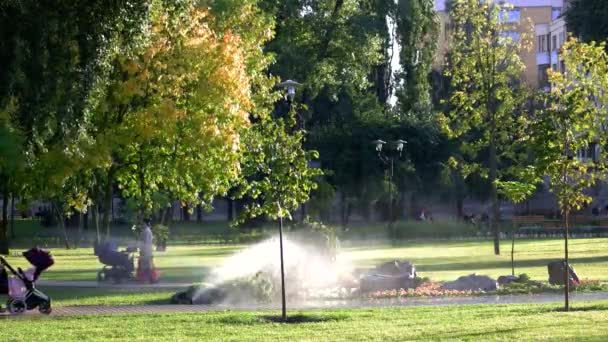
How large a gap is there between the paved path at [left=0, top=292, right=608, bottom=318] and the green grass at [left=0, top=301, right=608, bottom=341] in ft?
3.55

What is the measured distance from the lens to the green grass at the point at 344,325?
15836 millimetres

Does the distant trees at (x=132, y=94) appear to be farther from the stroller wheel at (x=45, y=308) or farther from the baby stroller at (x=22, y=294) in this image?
the stroller wheel at (x=45, y=308)

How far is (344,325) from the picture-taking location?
58.0 ft

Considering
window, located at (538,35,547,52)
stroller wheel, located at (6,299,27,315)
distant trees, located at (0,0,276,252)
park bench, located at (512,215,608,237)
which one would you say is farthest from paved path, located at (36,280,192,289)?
window, located at (538,35,547,52)

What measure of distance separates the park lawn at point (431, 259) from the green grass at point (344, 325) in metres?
7.66

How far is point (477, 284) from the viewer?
2458 centimetres

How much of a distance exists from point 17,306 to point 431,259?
21.1 metres

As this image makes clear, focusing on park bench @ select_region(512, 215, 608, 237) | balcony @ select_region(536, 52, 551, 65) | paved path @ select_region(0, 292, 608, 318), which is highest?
balcony @ select_region(536, 52, 551, 65)

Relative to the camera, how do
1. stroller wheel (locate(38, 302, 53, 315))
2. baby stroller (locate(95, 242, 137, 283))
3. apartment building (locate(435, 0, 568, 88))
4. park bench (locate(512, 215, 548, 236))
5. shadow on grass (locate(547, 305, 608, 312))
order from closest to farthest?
1. shadow on grass (locate(547, 305, 608, 312))
2. stroller wheel (locate(38, 302, 53, 315))
3. baby stroller (locate(95, 242, 137, 283))
4. park bench (locate(512, 215, 548, 236))
5. apartment building (locate(435, 0, 568, 88))

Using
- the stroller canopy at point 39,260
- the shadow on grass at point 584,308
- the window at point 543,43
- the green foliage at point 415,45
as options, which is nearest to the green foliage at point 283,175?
the stroller canopy at point 39,260

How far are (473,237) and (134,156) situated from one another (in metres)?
28.8

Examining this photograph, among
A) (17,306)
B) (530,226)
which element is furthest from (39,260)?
(530,226)

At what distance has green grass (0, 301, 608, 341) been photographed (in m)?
15.8

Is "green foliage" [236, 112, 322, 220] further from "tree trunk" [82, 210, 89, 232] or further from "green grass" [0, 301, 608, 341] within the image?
"tree trunk" [82, 210, 89, 232]
